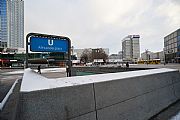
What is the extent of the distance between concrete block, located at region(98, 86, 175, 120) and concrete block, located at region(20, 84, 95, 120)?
44cm

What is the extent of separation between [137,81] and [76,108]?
2142mm

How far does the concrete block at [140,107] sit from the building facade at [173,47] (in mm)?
85803

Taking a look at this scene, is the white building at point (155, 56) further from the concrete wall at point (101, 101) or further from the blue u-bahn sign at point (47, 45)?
the concrete wall at point (101, 101)

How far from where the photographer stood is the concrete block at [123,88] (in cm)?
332

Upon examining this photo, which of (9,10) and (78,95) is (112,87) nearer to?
(78,95)

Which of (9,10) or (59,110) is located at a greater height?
(9,10)

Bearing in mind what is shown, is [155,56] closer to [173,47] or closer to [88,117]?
[173,47]

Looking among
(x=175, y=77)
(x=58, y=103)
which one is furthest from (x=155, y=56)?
(x=58, y=103)

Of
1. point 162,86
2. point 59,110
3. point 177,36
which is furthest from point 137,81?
point 177,36

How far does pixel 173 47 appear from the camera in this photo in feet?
310

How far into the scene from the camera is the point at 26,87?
2.43 metres

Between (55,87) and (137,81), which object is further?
(137,81)

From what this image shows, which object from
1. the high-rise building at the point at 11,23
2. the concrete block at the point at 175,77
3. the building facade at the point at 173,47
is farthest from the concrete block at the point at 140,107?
the high-rise building at the point at 11,23

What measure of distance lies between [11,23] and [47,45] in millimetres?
117944
